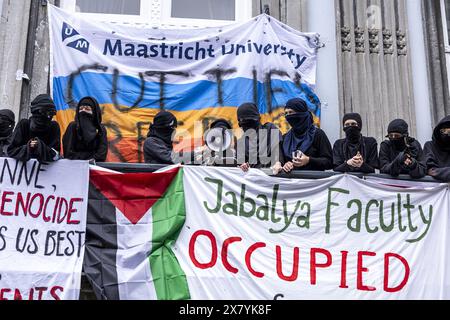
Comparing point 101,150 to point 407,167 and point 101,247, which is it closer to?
point 101,247

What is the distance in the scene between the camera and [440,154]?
21.4 feet

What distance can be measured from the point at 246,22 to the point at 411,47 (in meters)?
2.28

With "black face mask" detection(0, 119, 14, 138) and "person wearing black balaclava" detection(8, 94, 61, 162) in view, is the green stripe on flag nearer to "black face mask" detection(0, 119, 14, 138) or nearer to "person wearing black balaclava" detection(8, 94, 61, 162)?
"person wearing black balaclava" detection(8, 94, 61, 162)

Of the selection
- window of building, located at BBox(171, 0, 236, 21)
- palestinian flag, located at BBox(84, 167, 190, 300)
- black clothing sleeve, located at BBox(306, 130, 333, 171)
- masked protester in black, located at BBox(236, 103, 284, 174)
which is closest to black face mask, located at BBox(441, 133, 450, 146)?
black clothing sleeve, located at BBox(306, 130, 333, 171)

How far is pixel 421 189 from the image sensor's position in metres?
6.38

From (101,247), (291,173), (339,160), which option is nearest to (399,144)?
(339,160)

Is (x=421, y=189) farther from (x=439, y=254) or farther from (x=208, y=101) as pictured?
(x=208, y=101)

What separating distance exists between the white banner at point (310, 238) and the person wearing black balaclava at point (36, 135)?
1.38m

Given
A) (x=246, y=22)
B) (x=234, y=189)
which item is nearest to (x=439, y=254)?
(x=234, y=189)

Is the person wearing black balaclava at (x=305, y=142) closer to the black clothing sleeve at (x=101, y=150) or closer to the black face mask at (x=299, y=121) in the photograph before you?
the black face mask at (x=299, y=121)

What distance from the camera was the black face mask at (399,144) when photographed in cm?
655

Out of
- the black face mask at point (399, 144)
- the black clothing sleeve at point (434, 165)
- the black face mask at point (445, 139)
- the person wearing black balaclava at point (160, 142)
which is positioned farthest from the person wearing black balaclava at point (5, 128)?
the black face mask at point (445, 139)
